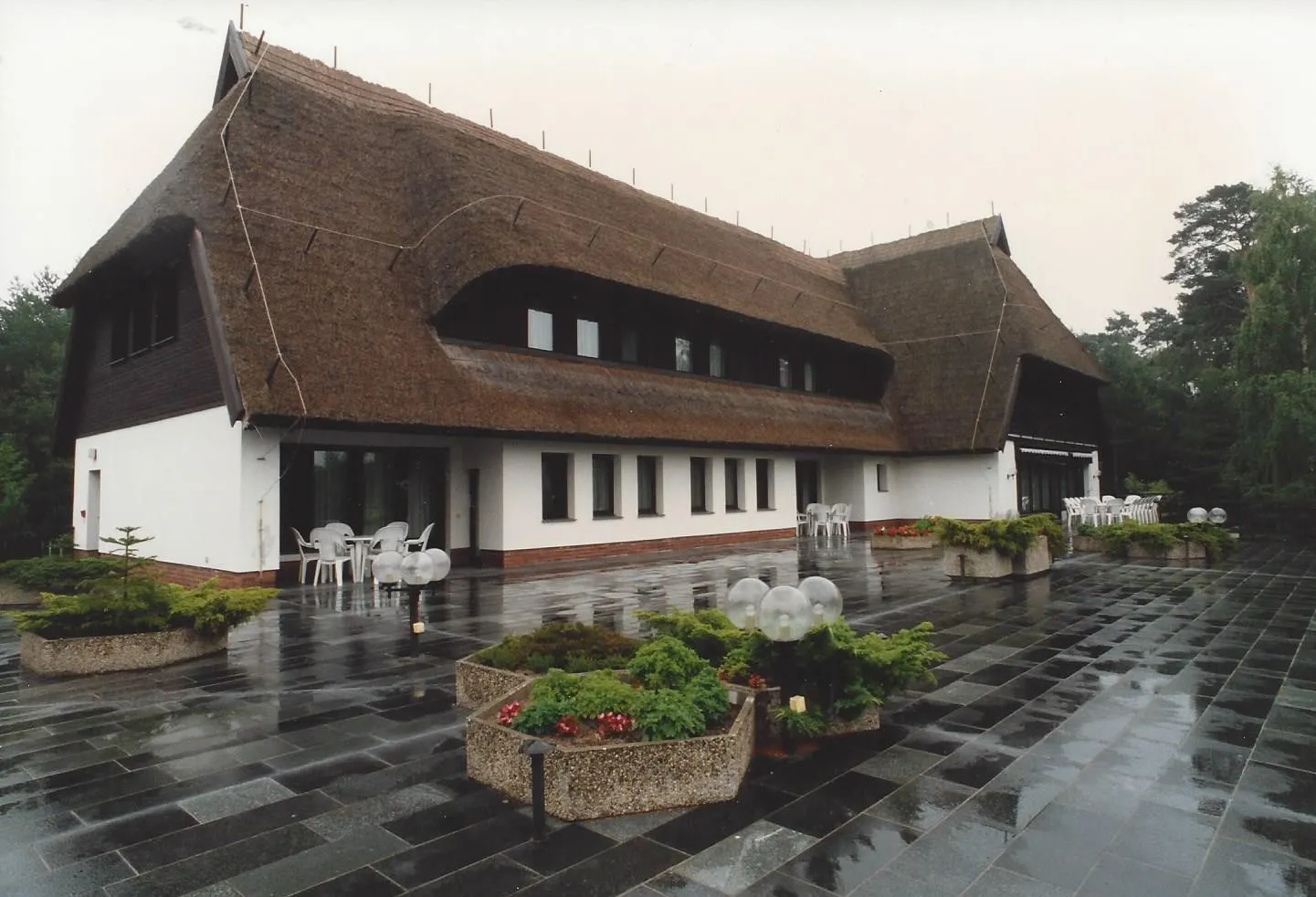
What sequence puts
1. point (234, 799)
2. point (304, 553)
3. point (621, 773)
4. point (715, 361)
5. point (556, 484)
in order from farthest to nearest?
point (715, 361) → point (556, 484) → point (304, 553) → point (234, 799) → point (621, 773)

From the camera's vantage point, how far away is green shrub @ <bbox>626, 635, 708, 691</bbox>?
4.48m

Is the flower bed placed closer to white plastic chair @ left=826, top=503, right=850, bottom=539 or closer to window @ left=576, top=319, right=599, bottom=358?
white plastic chair @ left=826, top=503, right=850, bottom=539

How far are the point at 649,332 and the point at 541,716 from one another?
16256 millimetres

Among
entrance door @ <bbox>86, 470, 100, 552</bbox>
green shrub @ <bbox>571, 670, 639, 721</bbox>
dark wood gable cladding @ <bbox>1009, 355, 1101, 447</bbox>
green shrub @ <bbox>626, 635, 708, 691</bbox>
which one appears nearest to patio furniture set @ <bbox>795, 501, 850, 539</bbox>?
dark wood gable cladding @ <bbox>1009, 355, 1101, 447</bbox>

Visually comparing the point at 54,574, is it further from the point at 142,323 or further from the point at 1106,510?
the point at 1106,510

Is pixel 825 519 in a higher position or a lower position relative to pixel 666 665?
higher

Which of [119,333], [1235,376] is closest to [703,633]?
[119,333]

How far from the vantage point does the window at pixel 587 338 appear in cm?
1797

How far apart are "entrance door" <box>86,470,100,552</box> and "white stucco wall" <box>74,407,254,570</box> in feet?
1.95

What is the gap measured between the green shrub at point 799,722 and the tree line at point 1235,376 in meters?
25.1

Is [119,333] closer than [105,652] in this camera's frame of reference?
No

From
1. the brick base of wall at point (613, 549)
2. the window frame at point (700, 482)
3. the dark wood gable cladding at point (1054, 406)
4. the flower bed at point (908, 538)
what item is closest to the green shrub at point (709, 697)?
the brick base of wall at point (613, 549)

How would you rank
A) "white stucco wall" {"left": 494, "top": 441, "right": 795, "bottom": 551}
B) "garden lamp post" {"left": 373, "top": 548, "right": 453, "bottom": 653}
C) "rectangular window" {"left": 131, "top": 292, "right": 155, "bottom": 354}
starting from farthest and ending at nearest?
"rectangular window" {"left": 131, "top": 292, "right": 155, "bottom": 354}, "white stucco wall" {"left": 494, "top": 441, "right": 795, "bottom": 551}, "garden lamp post" {"left": 373, "top": 548, "right": 453, "bottom": 653}

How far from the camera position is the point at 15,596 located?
12.3 m
